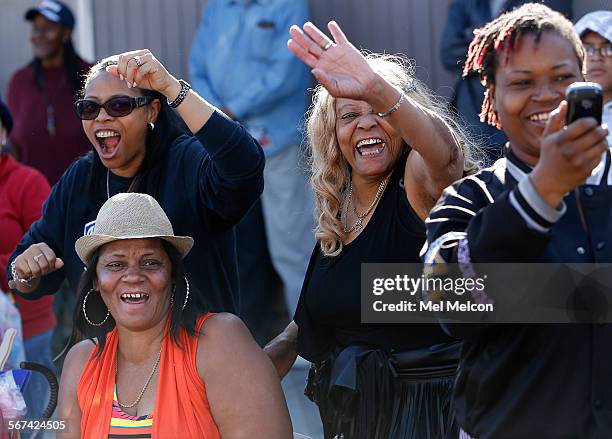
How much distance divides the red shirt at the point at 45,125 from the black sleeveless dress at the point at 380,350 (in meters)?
3.19

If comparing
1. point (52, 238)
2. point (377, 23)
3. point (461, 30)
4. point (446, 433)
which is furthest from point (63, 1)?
point (446, 433)

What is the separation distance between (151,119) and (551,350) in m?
1.84

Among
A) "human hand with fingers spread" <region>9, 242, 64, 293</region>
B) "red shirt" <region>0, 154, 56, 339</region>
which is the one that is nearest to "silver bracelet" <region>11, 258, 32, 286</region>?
"human hand with fingers spread" <region>9, 242, 64, 293</region>

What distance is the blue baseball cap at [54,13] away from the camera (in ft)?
20.9

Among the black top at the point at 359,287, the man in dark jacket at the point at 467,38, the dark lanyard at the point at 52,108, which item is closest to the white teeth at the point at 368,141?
the black top at the point at 359,287

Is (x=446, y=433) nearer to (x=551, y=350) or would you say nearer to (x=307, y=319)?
(x=307, y=319)

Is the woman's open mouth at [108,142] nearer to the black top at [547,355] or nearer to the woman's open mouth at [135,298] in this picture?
the woman's open mouth at [135,298]

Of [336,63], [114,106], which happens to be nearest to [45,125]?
[114,106]

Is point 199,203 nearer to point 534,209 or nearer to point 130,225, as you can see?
point 130,225

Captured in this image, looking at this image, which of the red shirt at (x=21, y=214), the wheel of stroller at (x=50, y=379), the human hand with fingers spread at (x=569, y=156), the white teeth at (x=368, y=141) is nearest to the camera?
the human hand with fingers spread at (x=569, y=156)

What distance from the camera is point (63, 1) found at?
673 centimetres

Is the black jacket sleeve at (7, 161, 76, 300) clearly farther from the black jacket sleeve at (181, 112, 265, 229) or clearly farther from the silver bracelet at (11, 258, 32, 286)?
the black jacket sleeve at (181, 112, 265, 229)

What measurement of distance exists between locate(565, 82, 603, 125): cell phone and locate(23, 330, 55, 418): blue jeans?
2330 mm

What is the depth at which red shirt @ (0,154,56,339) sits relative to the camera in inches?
195
